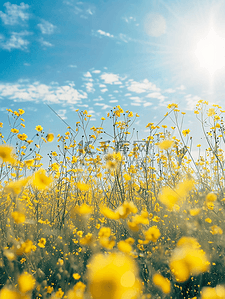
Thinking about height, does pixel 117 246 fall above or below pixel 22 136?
below

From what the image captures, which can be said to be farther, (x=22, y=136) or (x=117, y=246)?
(x=22, y=136)

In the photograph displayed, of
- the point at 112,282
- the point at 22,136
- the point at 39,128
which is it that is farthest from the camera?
the point at 39,128

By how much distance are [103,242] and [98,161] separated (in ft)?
9.20

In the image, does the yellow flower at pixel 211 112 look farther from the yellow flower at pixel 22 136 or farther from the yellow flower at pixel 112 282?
the yellow flower at pixel 112 282

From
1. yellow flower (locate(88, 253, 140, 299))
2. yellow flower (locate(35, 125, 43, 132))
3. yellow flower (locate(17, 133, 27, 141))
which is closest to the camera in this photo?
yellow flower (locate(88, 253, 140, 299))

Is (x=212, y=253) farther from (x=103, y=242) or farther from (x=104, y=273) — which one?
(x=104, y=273)

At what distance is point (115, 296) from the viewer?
1.51ft

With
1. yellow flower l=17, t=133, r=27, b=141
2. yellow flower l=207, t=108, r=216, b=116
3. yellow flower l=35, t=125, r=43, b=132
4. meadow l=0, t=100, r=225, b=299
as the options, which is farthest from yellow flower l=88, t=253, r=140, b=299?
yellow flower l=35, t=125, r=43, b=132

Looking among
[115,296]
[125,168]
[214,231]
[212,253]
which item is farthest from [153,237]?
[125,168]

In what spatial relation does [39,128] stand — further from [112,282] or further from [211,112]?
[112,282]

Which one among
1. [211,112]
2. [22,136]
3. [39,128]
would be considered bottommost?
[22,136]

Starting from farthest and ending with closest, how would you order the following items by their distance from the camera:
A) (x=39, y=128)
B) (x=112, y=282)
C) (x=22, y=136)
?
(x=39, y=128), (x=22, y=136), (x=112, y=282)

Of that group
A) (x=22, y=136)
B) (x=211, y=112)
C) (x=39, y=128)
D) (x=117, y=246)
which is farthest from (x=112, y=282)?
(x=39, y=128)

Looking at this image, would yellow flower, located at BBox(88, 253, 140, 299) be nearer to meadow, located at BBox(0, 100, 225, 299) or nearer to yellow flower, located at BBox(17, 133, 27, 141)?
meadow, located at BBox(0, 100, 225, 299)
